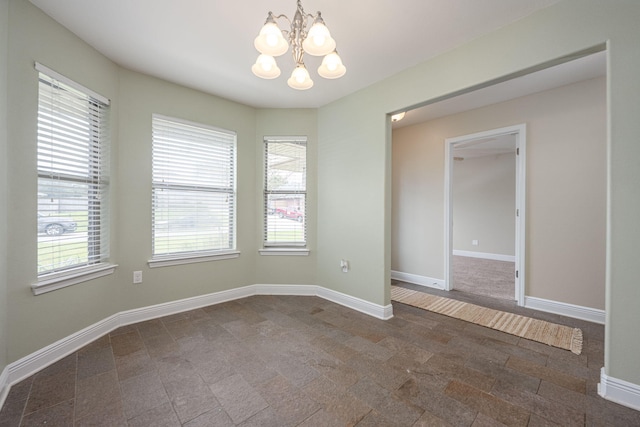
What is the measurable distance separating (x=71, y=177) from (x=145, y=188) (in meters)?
0.64

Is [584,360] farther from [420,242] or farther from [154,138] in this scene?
[154,138]

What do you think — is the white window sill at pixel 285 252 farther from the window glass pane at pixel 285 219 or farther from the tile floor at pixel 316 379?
the tile floor at pixel 316 379

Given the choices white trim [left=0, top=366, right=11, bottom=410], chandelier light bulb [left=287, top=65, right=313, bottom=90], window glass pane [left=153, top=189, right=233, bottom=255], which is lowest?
white trim [left=0, top=366, right=11, bottom=410]

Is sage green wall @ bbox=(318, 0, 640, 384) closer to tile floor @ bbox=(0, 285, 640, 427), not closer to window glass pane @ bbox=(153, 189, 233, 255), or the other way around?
tile floor @ bbox=(0, 285, 640, 427)

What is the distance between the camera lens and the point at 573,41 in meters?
1.74

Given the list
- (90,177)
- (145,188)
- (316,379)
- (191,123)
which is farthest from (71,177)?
(316,379)

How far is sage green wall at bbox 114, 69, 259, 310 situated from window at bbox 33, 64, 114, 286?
160 millimetres

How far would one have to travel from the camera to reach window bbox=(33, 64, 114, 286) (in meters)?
1.98

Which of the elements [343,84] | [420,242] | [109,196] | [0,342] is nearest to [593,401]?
[420,242]

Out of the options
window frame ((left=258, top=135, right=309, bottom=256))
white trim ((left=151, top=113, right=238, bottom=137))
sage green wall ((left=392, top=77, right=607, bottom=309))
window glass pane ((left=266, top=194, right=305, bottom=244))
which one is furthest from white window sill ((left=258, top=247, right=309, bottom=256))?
sage green wall ((left=392, top=77, right=607, bottom=309))

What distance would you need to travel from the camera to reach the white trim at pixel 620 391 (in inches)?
61.3

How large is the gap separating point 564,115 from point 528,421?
3.26m

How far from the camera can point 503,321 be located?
9.20ft

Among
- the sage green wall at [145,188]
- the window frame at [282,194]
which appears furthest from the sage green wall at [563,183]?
the sage green wall at [145,188]
